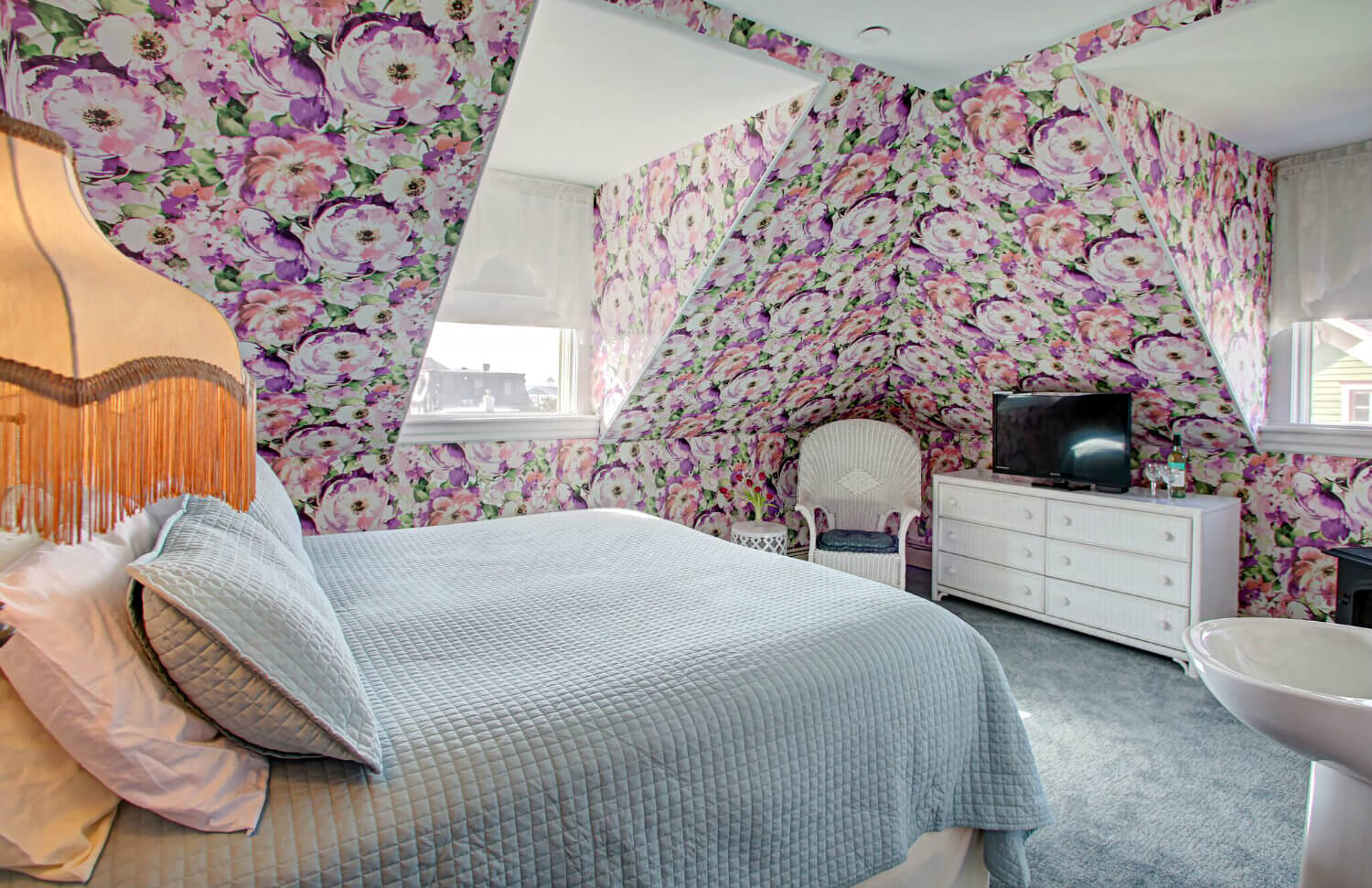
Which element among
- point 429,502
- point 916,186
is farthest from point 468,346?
point 916,186

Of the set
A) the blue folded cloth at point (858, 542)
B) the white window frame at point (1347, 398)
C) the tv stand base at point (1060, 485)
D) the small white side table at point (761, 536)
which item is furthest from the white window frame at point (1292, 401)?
the small white side table at point (761, 536)

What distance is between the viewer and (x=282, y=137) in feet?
7.03

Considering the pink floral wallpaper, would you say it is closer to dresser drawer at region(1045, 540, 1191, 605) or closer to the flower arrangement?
the flower arrangement

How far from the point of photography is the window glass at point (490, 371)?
151 inches

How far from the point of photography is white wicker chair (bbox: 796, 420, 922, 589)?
4590 millimetres

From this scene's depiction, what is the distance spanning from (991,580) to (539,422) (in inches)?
102

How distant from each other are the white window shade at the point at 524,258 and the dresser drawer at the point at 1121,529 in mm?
2645

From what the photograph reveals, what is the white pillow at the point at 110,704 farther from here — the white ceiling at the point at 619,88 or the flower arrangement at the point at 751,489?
the flower arrangement at the point at 751,489

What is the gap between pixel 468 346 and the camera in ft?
12.8

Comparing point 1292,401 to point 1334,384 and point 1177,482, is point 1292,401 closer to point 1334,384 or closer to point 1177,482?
point 1334,384

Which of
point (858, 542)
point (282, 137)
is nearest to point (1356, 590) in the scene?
point (858, 542)

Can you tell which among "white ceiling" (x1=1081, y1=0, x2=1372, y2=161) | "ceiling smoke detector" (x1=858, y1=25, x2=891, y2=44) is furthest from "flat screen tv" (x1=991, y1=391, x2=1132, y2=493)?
"ceiling smoke detector" (x1=858, y1=25, x2=891, y2=44)

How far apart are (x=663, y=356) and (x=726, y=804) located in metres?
2.59

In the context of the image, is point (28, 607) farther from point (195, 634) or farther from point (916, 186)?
point (916, 186)
